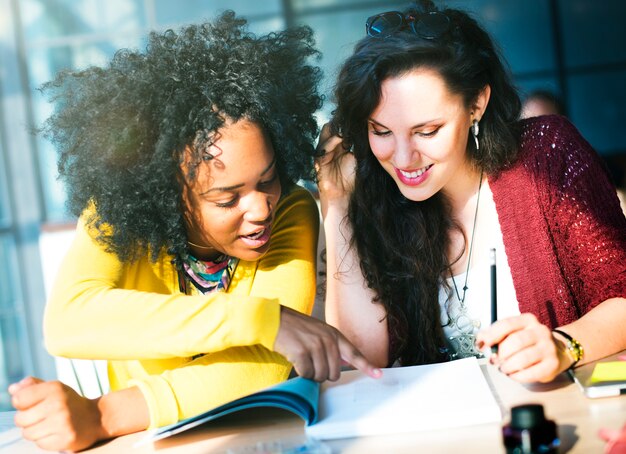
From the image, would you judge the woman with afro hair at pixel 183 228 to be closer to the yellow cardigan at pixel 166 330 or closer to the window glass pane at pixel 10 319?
the yellow cardigan at pixel 166 330

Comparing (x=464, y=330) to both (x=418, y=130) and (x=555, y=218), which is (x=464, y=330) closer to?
(x=555, y=218)

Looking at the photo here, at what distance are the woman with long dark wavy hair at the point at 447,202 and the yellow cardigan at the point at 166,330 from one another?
0.93ft

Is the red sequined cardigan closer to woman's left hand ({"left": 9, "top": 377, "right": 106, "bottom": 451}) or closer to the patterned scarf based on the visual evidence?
the patterned scarf

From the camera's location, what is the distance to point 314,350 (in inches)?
44.7

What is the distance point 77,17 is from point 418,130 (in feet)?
14.8

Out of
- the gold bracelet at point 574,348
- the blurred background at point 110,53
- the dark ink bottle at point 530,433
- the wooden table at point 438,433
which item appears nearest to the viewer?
the dark ink bottle at point 530,433

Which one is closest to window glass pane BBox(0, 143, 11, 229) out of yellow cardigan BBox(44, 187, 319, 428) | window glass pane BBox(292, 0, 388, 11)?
window glass pane BBox(292, 0, 388, 11)

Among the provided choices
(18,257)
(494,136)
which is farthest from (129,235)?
(18,257)

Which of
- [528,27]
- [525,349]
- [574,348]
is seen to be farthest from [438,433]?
[528,27]

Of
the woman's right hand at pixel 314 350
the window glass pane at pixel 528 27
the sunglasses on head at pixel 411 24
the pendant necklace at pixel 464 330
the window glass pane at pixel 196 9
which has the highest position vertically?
the window glass pane at pixel 196 9

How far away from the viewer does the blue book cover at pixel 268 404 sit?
3.37 feet

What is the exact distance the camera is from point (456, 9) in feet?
4.97

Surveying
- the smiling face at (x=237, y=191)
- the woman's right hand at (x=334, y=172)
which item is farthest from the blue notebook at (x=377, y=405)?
the woman's right hand at (x=334, y=172)

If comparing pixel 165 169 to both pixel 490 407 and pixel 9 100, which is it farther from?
pixel 9 100
